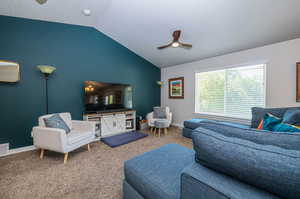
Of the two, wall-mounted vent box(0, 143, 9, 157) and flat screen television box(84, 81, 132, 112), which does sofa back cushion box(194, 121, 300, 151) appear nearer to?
flat screen television box(84, 81, 132, 112)

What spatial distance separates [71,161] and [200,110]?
371 cm

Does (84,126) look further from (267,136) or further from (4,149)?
(267,136)

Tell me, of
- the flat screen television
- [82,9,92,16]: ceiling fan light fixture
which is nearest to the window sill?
the flat screen television

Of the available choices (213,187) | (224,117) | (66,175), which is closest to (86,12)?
(66,175)

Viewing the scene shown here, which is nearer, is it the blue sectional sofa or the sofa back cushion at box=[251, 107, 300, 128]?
the blue sectional sofa

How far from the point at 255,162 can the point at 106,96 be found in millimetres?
3417

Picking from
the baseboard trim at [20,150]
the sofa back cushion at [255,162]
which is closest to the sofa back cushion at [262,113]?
the sofa back cushion at [255,162]

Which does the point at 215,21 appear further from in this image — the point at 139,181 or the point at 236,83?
the point at 139,181

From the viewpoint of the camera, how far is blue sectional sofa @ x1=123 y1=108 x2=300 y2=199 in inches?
20.9

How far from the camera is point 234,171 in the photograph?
0.64 meters

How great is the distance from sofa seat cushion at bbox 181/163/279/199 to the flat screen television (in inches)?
121

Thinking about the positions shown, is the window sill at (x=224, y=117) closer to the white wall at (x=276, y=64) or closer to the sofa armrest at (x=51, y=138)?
the white wall at (x=276, y=64)

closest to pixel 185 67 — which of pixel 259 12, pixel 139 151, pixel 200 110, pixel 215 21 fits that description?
pixel 200 110

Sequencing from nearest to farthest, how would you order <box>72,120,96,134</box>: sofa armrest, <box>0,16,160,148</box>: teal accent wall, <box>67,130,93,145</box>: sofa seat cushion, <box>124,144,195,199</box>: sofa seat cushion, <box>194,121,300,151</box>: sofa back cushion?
<box>194,121,300,151</box>: sofa back cushion, <box>124,144,195,199</box>: sofa seat cushion, <box>67,130,93,145</box>: sofa seat cushion, <box>0,16,160,148</box>: teal accent wall, <box>72,120,96,134</box>: sofa armrest
